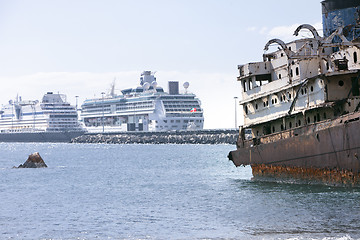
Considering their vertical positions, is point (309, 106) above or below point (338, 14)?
below

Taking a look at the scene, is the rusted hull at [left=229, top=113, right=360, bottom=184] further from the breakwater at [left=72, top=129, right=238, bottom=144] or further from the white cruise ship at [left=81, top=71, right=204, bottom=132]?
the white cruise ship at [left=81, top=71, right=204, bottom=132]

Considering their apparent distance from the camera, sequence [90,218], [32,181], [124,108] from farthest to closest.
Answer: [124,108] < [32,181] < [90,218]

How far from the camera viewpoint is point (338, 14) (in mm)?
38219

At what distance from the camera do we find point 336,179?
1180 inches

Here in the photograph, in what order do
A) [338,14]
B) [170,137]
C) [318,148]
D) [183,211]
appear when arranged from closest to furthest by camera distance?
[183,211]
[318,148]
[338,14]
[170,137]

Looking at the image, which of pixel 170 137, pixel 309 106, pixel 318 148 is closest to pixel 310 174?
pixel 318 148

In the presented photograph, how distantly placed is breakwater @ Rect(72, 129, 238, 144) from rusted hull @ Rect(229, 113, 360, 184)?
11288 cm

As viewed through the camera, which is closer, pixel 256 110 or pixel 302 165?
pixel 302 165

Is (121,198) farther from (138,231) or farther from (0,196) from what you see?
(138,231)

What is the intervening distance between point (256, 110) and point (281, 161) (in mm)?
5505

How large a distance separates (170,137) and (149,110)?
491 inches

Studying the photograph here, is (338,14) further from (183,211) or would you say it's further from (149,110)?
(149,110)

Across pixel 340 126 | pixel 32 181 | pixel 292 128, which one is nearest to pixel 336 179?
pixel 340 126

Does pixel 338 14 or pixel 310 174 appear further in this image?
pixel 338 14
